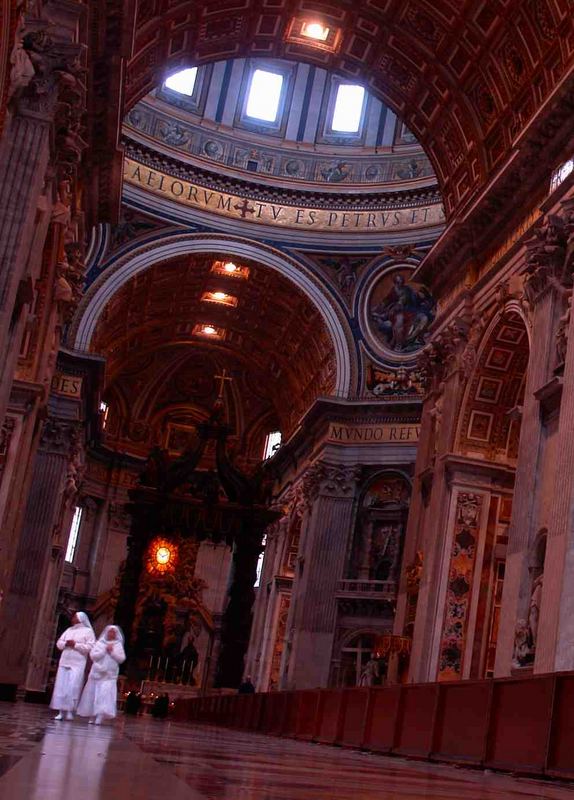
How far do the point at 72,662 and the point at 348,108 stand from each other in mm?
20515

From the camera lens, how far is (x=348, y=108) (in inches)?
1152

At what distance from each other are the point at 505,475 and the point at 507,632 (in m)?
3.79

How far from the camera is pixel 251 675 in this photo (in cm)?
3170

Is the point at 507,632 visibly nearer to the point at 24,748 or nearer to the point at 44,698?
the point at 24,748

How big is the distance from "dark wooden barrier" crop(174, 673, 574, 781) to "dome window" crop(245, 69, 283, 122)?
20.3 meters

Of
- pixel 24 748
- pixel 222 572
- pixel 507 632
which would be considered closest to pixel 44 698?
pixel 507 632

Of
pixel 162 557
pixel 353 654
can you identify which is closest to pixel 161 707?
pixel 353 654

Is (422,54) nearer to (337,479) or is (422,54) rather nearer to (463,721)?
(463,721)

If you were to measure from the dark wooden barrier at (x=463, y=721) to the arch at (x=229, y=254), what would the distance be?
1660 centimetres

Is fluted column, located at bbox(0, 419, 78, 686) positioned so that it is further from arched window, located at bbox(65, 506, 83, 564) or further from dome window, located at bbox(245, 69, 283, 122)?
dome window, located at bbox(245, 69, 283, 122)

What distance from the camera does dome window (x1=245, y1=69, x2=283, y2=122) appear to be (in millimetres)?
28953

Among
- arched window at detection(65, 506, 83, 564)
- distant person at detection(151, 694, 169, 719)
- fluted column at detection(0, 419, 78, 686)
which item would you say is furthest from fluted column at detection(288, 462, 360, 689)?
arched window at detection(65, 506, 83, 564)

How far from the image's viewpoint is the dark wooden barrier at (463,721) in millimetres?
6062

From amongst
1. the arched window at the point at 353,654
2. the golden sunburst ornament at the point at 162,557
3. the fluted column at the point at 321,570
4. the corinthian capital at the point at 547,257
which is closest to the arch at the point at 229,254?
the fluted column at the point at 321,570
